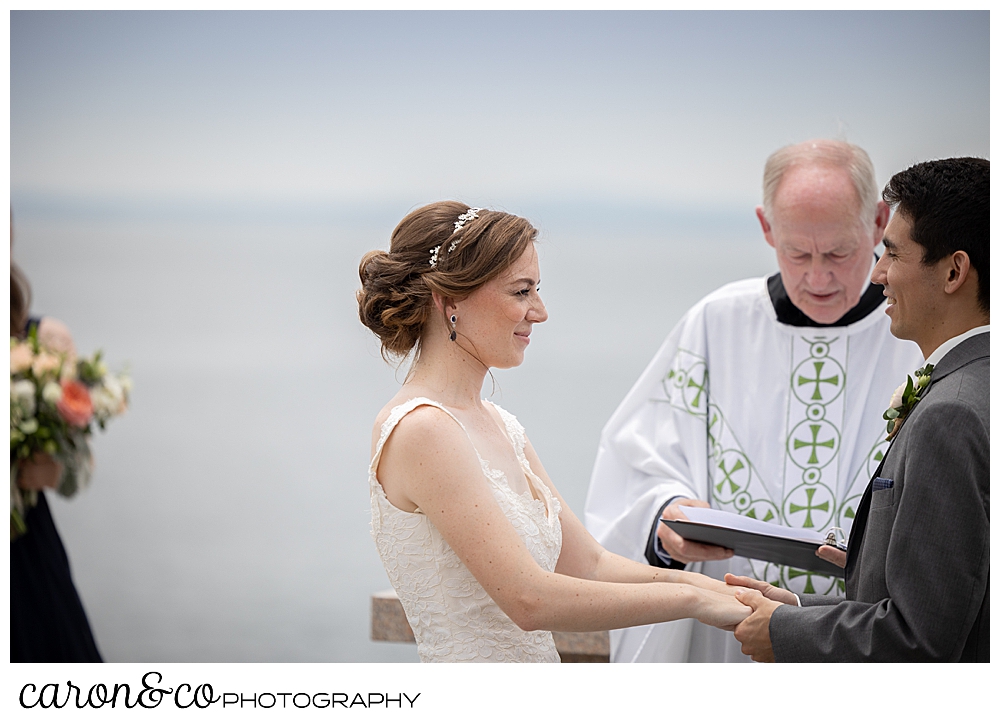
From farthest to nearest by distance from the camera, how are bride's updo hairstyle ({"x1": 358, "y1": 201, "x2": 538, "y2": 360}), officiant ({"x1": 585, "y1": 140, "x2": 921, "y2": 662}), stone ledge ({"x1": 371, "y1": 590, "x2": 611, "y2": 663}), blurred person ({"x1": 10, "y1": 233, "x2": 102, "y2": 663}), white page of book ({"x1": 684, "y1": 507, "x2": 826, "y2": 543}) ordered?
stone ledge ({"x1": 371, "y1": 590, "x2": 611, "y2": 663}), officiant ({"x1": 585, "y1": 140, "x2": 921, "y2": 662}), blurred person ({"x1": 10, "y1": 233, "x2": 102, "y2": 663}), white page of book ({"x1": 684, "y1": 507, "x2": 826, "y2": 543}), bride's updo hairstyle ({"x1": 358, "y1": 201, "x2": 538, "y2": 360})

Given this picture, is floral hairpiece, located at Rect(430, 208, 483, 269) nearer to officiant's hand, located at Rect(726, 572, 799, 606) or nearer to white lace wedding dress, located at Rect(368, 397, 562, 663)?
white lace wedding dress, located at Rect(368, 397, 562, 663)

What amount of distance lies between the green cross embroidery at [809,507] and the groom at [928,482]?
0.90 m

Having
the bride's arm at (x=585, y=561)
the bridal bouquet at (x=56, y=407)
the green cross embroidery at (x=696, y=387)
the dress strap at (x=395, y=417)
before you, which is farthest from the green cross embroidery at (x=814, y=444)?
the bridal bouquet at (x=56, y=407)

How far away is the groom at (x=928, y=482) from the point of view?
1.68 metres

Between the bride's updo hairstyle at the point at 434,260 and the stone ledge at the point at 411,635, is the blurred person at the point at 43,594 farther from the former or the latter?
the bride's updo hairstyle at the point at 434,260

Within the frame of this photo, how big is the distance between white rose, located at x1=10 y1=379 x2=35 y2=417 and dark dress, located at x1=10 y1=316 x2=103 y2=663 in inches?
21.3

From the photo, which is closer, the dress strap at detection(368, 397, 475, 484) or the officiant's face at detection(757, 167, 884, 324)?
the dress strap at detection(368, 397, 475, 484)

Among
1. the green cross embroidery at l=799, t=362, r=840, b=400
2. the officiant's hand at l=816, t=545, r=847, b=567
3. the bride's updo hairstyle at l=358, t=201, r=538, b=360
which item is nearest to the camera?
the bride's updo hairstyle at l=358, t=201, r=538, b=360

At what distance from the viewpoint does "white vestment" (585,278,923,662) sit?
110 inches

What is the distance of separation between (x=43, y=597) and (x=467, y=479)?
1.67m

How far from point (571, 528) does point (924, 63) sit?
6.67 ft

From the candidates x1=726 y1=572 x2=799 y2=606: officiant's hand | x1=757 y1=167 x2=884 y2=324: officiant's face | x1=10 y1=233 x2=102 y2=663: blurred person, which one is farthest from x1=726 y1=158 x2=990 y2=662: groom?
x1=10 y1=233 x2=102 y2=663: blurred person

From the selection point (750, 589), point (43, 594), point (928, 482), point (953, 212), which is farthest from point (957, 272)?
point (43, 594)

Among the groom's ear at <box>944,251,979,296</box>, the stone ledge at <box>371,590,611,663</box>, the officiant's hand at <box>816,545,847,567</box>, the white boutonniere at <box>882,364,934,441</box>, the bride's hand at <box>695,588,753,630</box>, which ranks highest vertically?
the groom's ear at <box>944,251,979,296</box>
